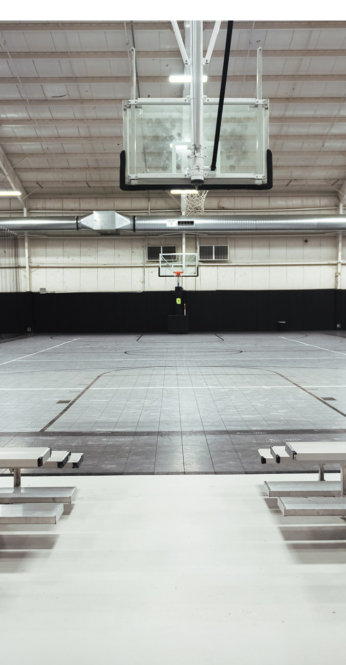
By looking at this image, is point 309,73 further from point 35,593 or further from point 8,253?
point 35,593

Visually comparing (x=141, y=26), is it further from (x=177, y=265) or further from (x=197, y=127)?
(x=177, y=265)

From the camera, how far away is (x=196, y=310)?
24.3 meters

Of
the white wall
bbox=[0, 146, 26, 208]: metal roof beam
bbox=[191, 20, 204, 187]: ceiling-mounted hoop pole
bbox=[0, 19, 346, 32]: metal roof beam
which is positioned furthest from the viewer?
the white wall

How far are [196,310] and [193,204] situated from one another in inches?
208

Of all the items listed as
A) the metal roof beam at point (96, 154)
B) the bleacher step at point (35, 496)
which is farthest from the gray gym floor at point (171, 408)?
the metal roof beam at point (96, 154)

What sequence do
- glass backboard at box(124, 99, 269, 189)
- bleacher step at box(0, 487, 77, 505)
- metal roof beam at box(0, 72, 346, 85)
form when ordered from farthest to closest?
metal roof beam at box(0, 72, 346, 85) < glass backboard at box(124, 99, 269, 189) < bleacher step at box(0, 487, 77, 505)

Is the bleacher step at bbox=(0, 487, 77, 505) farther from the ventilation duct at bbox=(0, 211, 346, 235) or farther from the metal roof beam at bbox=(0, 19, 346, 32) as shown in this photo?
the ventilation duct at bbox=(0, 211, 346, 235)

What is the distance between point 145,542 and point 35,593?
692 mm

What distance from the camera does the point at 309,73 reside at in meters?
15.9

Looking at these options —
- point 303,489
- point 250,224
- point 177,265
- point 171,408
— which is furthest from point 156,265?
point 303,489

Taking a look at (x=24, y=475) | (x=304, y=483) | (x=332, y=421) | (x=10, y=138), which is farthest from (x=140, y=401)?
(x=10, y=138)

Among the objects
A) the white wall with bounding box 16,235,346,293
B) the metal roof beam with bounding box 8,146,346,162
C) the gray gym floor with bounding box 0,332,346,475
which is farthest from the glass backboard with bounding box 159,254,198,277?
the gray gym floor with bounding box 0,332,346,475

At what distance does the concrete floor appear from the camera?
194 centimetres

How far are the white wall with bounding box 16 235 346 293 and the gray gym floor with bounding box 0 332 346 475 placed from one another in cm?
1182
